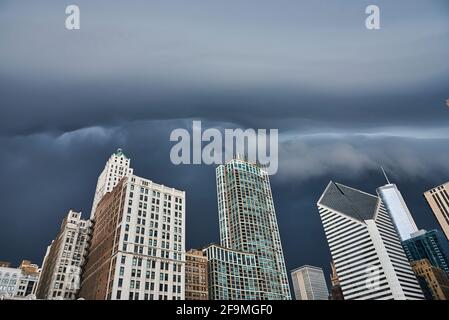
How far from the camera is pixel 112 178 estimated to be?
12081 centimetres

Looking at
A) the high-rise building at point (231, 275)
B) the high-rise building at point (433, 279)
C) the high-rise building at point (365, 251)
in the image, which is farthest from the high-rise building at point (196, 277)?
the high-rise building at point (433, 279)

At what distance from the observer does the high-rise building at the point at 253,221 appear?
147375 mm

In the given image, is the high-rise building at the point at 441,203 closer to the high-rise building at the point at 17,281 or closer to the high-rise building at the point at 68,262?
the high-rise building at the point at 68,262

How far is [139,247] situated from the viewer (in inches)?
2790

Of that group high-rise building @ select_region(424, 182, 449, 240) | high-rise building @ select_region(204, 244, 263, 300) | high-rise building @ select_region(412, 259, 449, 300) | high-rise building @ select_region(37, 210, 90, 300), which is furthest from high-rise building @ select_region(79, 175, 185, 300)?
high-rise building @ select_region(412, 259, 449, 300)

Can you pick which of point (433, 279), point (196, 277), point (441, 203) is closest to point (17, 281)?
point (196, 277)

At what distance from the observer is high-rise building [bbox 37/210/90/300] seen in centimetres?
8725

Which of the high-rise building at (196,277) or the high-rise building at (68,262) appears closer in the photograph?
the high-rise building at (68,262)

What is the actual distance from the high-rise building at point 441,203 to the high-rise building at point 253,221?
262 feet

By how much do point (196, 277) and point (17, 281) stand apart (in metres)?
58.8

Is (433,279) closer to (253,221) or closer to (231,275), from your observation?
(253,221)

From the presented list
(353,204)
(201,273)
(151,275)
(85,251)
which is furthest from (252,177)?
(151,275)
